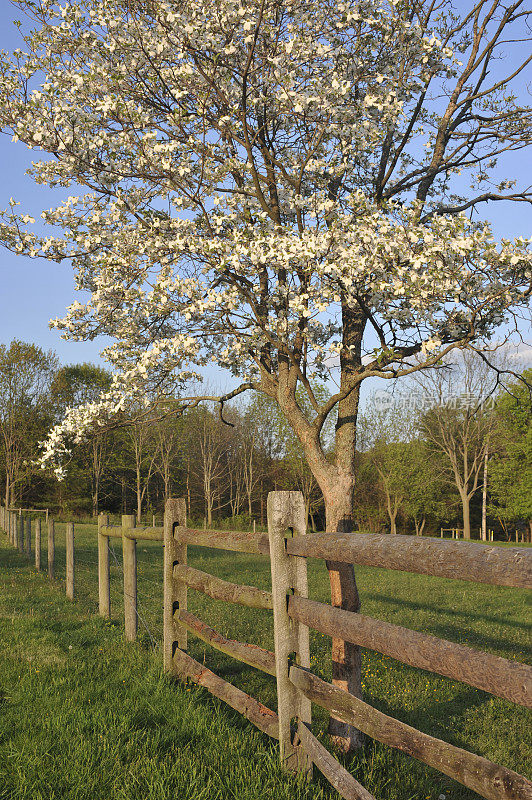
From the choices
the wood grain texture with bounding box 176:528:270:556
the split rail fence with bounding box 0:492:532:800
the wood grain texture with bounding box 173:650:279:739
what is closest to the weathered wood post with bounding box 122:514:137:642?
the split rail fence with bounding box 0:492:532:800

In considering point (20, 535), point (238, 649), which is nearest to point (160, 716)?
point (238, 649)

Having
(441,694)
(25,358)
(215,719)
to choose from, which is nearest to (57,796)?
(215,719)

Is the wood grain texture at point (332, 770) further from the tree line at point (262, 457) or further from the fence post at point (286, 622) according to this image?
the tree line at point (262, 457)

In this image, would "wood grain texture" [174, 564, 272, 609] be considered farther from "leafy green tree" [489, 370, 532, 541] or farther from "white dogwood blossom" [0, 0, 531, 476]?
"leafy green tree" [489, 370, 532, 541]

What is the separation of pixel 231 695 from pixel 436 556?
3.16m

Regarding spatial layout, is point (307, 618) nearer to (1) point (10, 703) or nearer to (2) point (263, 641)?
(1) point (10, 703)

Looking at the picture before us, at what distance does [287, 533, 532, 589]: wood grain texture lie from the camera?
250cm

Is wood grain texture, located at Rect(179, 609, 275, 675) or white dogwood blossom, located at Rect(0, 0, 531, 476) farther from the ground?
white dogwood blossom, located at Rect(0, 0, 531, 476)

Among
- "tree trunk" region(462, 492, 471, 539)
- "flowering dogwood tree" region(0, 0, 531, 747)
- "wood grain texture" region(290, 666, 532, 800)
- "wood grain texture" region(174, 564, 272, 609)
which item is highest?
"flowering dogwood tree" region(0, 0, 531, 747)

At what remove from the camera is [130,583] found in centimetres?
873

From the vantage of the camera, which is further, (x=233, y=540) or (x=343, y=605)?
(x=343, y=605)

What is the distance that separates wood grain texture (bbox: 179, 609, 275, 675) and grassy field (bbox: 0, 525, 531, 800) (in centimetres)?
50

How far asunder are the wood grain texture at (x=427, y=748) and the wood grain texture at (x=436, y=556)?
79 cm

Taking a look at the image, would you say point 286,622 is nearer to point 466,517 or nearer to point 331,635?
point 331,635
